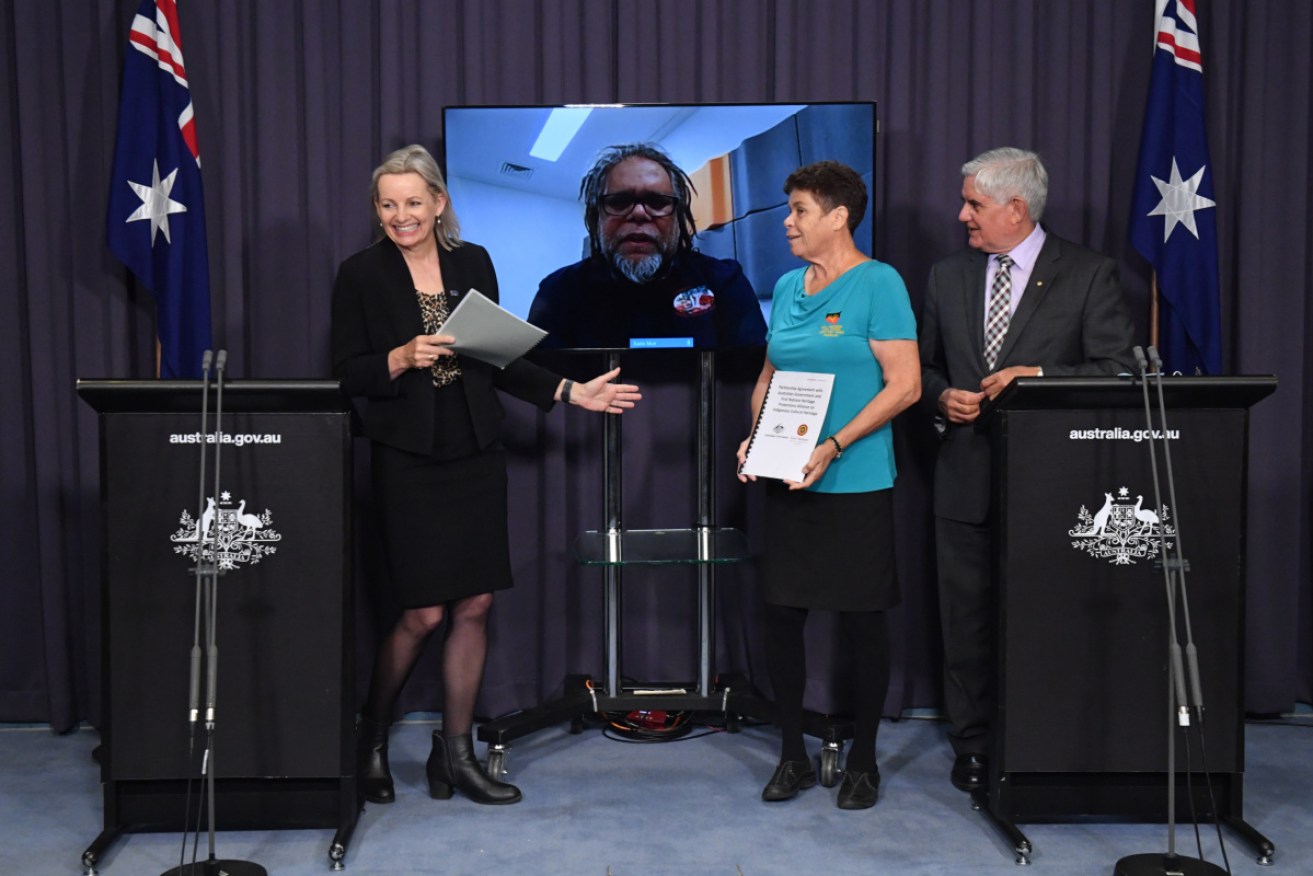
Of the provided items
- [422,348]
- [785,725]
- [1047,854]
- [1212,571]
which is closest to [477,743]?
[785,725]

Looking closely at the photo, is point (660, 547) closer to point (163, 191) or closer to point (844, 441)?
point (844, 441)

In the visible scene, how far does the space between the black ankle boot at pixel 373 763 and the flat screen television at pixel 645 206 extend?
47.7 inches

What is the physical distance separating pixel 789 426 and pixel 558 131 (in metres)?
1.24

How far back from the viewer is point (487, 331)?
2971mm

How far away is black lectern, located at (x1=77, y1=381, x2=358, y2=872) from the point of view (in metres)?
2.92

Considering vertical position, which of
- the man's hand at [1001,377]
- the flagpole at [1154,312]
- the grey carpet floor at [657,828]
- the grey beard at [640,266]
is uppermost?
the grey beard at [640,266]

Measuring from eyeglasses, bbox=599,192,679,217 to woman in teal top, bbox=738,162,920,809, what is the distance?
608 mm

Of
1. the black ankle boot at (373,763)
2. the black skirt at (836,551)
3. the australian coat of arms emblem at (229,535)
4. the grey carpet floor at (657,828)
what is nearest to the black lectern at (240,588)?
the australian coat of arms emblem at (229,535)

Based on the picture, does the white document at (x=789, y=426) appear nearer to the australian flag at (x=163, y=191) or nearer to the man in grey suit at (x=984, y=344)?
the man in grey suit at (x=984, y=344)

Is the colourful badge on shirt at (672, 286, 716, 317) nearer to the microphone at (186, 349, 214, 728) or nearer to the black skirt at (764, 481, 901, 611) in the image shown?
the black skirt at (764, 481, 901, 611)

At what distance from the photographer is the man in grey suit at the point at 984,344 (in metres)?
3.29

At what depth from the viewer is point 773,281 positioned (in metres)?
3.76

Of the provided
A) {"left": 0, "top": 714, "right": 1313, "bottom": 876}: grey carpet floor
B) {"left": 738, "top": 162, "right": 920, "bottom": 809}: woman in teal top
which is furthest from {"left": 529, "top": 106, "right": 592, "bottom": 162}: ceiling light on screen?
{"left": 0, "top": 714, "right": 1313, "bottom": 876}: grey carpet floor

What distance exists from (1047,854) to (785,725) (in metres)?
0.73
